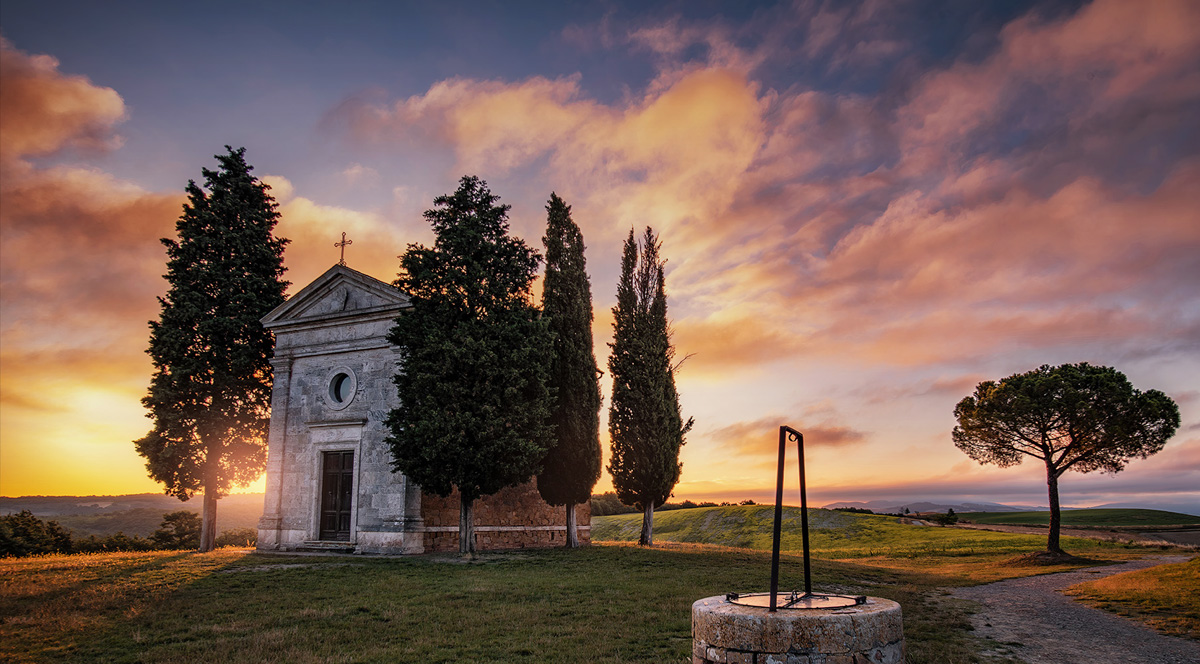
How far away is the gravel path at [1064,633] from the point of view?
9.82 meters

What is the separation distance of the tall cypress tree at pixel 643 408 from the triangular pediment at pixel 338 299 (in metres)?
9.21

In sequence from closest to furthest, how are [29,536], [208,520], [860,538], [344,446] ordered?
[344,446] < [208,520] < [29,536] < [860,538]

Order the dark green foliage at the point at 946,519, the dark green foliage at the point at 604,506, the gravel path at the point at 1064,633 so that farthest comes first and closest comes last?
the dark green foliage at the point at 604,506, the dark green foliage at the point at 946,519, the gravel path at the point at 1064,633

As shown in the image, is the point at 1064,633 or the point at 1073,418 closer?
the point at 1064,633

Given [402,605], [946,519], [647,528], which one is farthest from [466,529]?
[946,519]

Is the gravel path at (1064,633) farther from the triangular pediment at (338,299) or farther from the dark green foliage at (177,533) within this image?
the dark green foliage at (177,533)

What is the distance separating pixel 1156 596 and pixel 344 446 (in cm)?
2187

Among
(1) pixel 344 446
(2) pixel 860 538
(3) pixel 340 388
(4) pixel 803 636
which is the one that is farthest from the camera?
(2) pixel 860 538

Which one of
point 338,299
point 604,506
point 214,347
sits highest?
point 338,299

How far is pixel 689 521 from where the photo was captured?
160 ft

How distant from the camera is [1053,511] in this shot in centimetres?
2656

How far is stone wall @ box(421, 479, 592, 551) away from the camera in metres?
20.9

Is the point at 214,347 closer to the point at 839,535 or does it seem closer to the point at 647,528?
the point at 647,528

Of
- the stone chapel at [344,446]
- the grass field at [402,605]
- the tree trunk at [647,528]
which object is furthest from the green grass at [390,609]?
the tree trunk at [647,528]
